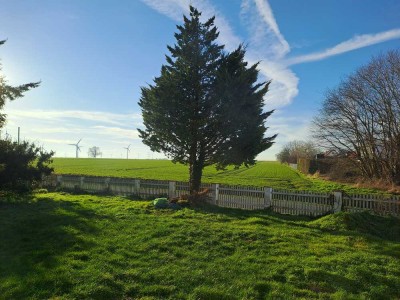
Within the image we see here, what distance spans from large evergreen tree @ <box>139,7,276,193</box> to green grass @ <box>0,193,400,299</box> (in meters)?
5.06

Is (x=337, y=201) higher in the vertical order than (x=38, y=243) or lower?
higher

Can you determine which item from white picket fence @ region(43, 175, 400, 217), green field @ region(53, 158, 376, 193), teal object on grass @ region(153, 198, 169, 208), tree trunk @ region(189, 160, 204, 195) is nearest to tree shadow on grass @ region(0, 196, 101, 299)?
teal object on grass @ region(153, 198, 169, 208)

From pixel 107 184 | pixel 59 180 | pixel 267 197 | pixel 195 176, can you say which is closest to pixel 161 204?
pixel 195 176

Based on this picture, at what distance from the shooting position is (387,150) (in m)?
31.5

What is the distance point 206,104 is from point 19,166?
1043 cm

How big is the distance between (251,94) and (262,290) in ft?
37.1

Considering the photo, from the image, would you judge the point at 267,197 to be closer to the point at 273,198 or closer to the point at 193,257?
the point at 273,198

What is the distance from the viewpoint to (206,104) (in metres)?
15.7

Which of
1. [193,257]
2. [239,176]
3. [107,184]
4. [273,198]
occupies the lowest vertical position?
[193,257]

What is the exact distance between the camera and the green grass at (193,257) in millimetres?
5621

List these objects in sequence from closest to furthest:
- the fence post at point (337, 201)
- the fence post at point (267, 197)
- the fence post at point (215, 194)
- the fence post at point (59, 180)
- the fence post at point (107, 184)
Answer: the fence post at point (337, 201)
the fence post at point (267, 197)
the fence post at point (215, 194)
the fence post at point (107, 184)
the fence post at point (59, 180)

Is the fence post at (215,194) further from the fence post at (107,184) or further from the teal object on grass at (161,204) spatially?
the fence post at (107,184)

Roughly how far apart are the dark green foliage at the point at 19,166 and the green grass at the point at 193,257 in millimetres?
5931

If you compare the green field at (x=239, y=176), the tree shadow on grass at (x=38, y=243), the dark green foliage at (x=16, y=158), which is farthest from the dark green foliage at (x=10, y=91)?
the green field at (x=239, y=176)
